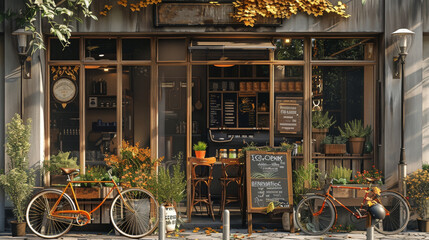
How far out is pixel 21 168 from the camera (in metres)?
11.6

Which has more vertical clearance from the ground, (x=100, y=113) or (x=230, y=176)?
(x=100, y=113)

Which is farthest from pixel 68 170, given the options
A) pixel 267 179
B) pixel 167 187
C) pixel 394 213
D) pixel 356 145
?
pixel 394 213

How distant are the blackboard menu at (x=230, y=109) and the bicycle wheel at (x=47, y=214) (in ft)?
13.8

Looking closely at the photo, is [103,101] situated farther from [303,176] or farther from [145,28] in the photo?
[303,176]

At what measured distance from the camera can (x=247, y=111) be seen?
14445 mm

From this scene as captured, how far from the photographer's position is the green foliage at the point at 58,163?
1230 centimetres

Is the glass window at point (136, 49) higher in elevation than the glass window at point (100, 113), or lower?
higher

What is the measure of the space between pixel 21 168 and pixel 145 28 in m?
3.61

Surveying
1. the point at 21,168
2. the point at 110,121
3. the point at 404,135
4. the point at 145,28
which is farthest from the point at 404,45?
the point at 21,168

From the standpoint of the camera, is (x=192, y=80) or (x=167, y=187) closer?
(x=167, y=187)

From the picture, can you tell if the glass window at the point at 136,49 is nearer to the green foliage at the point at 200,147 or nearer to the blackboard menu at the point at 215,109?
the green foliage at the point at 200,147

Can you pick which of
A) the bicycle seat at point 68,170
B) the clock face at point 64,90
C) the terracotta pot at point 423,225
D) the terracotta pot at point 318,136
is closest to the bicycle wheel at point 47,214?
the bicycle seat at point 68,170

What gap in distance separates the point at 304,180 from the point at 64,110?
5.04 m

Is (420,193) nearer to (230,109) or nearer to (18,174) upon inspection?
(230,109)
